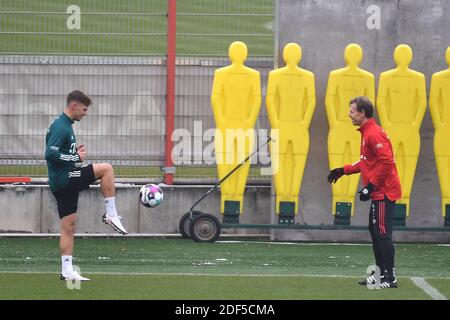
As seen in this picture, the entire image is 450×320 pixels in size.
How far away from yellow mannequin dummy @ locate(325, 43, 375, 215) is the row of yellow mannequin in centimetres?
1

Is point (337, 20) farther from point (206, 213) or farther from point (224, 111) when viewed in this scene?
point (206, 213)

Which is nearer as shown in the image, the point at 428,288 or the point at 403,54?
the point at 428,288

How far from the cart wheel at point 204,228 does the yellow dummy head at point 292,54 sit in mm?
2198

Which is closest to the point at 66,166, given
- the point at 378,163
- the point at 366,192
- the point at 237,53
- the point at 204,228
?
the point at 366,192

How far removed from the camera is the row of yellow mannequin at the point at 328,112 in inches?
632

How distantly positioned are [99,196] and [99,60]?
1882 millimetres

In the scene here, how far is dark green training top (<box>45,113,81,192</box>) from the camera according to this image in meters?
11.7

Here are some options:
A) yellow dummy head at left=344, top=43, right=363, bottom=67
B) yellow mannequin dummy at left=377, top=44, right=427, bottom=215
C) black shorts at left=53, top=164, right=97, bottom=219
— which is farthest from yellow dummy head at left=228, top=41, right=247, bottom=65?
black shorts at left=53, top=164, right=97, bottom=219

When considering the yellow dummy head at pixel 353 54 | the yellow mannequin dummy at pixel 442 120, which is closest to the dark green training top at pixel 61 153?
the yellow dummy head at pixel 353 54

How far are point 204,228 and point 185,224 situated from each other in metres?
0.37

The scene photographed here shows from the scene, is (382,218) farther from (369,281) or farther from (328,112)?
(328,112)

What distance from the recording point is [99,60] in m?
17.2

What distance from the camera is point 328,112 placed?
633 inches

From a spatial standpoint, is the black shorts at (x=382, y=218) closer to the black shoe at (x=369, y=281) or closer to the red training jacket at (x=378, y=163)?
the red training jacket at (x=378, y=163)
